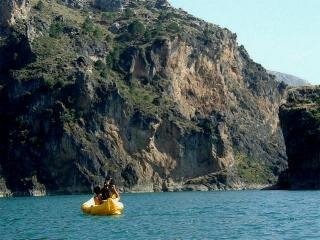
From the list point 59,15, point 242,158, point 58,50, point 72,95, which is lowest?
point 242,158

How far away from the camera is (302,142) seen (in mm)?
149000

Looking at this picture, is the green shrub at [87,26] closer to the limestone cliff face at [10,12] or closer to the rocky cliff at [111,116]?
the rocky cliff at [111,116]

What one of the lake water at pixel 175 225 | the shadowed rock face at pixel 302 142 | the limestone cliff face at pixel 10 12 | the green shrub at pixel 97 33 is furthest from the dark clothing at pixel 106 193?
the green shrub at pixel 97 33

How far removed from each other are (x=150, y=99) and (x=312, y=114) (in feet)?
155

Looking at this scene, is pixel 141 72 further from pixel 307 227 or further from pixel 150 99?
pixel 307 227

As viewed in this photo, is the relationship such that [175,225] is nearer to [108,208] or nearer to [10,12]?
[108,208]

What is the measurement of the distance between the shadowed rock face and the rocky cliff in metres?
28.3

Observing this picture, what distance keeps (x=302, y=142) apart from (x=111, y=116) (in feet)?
146

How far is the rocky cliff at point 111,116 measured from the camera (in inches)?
6245

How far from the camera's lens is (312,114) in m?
148

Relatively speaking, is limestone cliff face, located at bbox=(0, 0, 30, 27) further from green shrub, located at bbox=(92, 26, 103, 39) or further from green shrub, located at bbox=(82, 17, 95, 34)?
green shrub, located at bbox=(92, 26, 103, 39)

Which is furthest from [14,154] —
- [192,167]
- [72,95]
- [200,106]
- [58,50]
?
[200,106]

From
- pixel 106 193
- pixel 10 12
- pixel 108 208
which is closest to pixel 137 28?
pixel 10 12

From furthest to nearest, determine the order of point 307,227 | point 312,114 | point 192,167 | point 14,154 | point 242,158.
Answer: point 242,158 < point 192,167 < point 14,154 < point 312,114 < point 307,227
